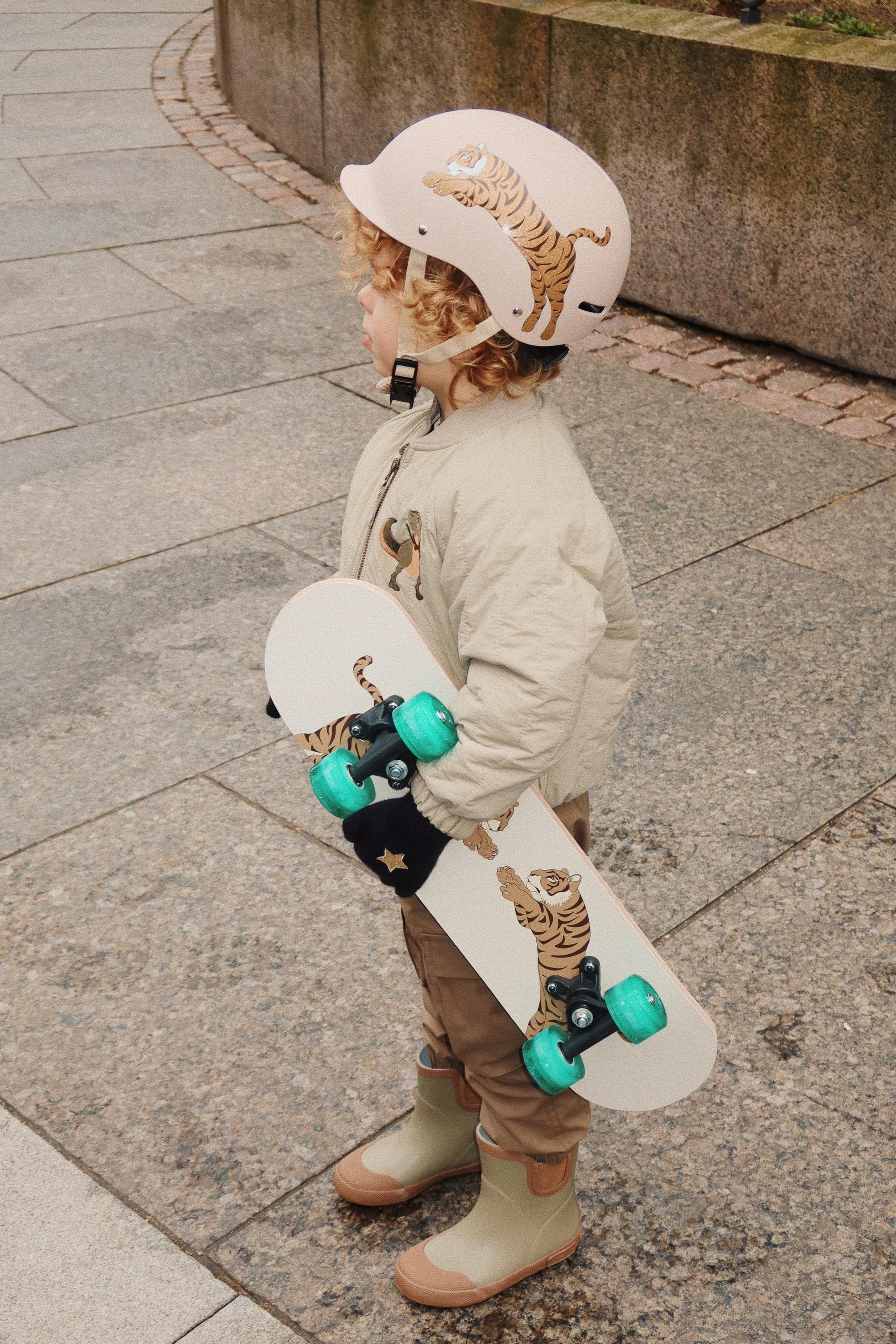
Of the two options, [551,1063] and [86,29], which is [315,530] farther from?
[86,29]

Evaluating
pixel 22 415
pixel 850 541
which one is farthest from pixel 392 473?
pixel 22 415

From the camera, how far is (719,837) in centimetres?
A: 339

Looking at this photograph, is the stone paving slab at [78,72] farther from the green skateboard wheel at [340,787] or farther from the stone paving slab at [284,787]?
the green skateboard wheel at [340,787]

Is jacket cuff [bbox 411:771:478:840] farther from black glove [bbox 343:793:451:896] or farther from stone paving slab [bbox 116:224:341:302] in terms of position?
stone paving slab [bbox 116:224:341:302]

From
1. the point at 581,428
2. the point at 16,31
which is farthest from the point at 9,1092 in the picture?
the point at 16,31

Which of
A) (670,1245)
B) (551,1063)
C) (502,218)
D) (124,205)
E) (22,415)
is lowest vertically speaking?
(670,1245)

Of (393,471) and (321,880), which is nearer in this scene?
(393,471)

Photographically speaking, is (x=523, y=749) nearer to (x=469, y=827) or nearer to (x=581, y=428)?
(x=469, y=827)

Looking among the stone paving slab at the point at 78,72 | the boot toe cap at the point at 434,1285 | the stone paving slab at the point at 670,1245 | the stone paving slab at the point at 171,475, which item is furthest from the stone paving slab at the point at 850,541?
the stone paving slab at the point at 78,72

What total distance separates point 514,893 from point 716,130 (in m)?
4.68

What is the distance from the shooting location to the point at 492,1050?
2234 millimetres

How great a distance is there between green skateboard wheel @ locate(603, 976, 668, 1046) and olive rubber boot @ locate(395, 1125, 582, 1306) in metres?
0.40

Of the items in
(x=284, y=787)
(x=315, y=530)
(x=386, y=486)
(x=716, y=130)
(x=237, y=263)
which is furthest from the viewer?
(x=237, y=263)

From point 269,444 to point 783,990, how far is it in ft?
10.6
